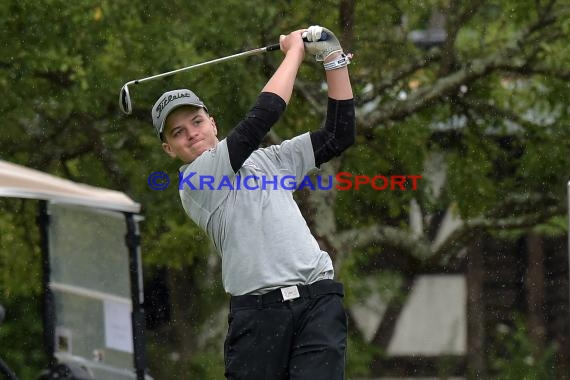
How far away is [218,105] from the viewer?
7359 mm

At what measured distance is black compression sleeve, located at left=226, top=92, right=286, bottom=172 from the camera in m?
3.59

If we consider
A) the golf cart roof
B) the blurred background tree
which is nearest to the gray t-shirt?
the golf cart roof

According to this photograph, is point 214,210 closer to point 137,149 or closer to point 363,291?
point 137,149

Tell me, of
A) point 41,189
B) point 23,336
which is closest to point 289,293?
point 41,189

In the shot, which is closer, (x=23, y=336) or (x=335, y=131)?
(x=335, y=131)

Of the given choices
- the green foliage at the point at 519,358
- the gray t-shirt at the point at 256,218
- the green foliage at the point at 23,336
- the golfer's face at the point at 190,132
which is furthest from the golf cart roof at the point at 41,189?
the green foliage at the point at 519,358

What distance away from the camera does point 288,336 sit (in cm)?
358

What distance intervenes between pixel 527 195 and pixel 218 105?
7.01ft

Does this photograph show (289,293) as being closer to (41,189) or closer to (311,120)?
(41,189)

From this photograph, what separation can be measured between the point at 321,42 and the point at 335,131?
265 millimetres

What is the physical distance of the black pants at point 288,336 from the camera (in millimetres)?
3551

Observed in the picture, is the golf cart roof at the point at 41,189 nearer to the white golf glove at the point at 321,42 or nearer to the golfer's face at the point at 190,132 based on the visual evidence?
the golfer's face at the point at 190,132

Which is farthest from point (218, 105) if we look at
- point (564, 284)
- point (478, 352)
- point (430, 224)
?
point (564, 284)

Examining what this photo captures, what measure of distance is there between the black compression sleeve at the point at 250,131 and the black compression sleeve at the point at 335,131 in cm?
23
